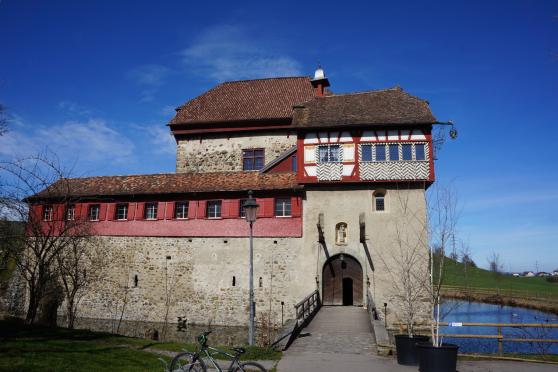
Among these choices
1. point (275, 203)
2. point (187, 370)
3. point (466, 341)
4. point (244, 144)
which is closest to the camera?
point (187, 370)

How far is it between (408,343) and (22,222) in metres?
12.7

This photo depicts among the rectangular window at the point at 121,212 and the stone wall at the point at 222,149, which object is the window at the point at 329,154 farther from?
the rectangular window at the point at 121,212

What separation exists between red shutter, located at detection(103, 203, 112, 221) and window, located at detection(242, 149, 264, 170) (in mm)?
7367

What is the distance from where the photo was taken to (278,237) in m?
20.1

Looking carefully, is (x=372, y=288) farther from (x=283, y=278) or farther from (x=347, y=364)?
(x=347, y=364)

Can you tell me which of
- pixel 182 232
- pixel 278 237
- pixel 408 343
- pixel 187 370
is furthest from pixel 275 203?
pixel 187 370

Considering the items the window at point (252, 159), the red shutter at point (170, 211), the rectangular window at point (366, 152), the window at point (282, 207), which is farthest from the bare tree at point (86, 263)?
the rectangular window at point (366, 152)

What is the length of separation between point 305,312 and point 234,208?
6201 millimetres

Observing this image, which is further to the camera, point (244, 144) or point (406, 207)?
point (244, 144)

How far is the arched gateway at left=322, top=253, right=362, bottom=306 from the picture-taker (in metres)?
19.3

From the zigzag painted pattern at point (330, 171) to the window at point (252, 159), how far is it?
5749 millimetres

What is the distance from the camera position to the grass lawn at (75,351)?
8.45m

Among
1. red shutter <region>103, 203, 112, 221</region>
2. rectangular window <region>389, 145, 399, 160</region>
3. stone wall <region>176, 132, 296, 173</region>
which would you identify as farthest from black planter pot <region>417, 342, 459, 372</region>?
red shutter <region>103, 203, 112, 221</region>

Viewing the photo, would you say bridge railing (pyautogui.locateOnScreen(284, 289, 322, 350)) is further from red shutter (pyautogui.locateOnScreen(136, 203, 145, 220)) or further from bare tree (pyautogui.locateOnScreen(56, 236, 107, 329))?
bare tree (pyautogui.locateOnScreen(56, 236, 107, 329))
